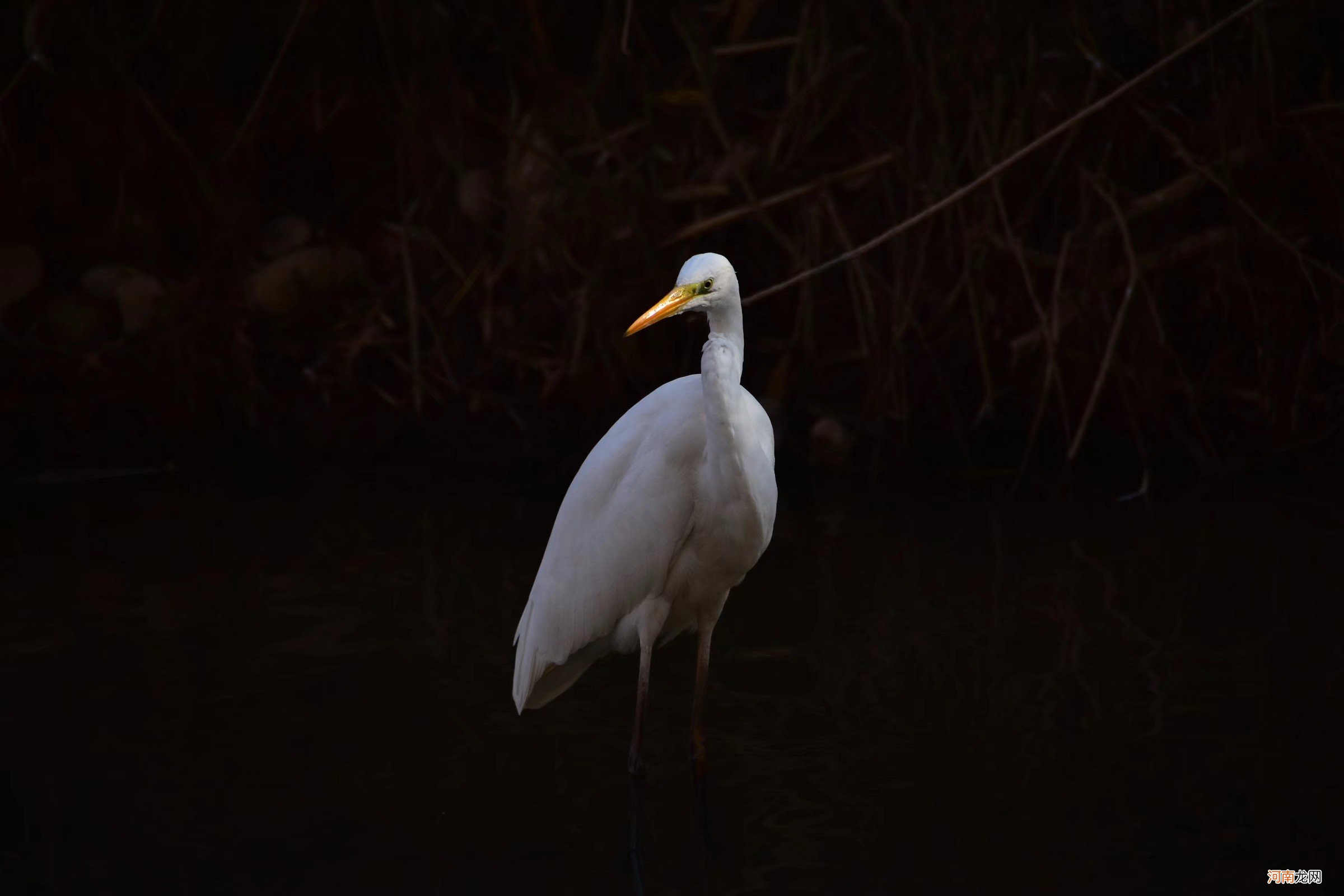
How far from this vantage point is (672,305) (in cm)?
260

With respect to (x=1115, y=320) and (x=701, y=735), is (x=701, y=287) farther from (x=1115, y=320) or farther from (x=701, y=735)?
(x=1115, y=320)

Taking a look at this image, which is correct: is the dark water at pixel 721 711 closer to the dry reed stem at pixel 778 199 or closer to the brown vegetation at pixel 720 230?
the brown vegetation at pixel 720 230

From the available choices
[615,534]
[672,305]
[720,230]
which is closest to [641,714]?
[615,534]

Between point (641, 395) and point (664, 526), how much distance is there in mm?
2631

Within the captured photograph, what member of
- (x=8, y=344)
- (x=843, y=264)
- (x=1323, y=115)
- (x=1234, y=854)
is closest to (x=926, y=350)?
(x=843, y=264)

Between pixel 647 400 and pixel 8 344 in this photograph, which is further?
pixel 8 344

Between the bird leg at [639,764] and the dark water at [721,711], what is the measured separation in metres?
0.03

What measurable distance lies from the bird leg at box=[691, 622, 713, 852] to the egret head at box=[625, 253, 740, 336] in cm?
67

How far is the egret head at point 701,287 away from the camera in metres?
2.61

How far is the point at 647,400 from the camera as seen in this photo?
9.59 feet

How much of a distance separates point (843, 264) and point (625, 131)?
898 mm

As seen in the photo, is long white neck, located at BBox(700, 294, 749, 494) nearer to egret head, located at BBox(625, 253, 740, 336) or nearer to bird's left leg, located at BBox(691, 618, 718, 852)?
egret head, located at BBox(625, 253, 740, 336)

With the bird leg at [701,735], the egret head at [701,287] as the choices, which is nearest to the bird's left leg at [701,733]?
the bird leg at [701,735]

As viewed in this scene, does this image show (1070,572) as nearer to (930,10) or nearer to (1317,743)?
(1317,743)
